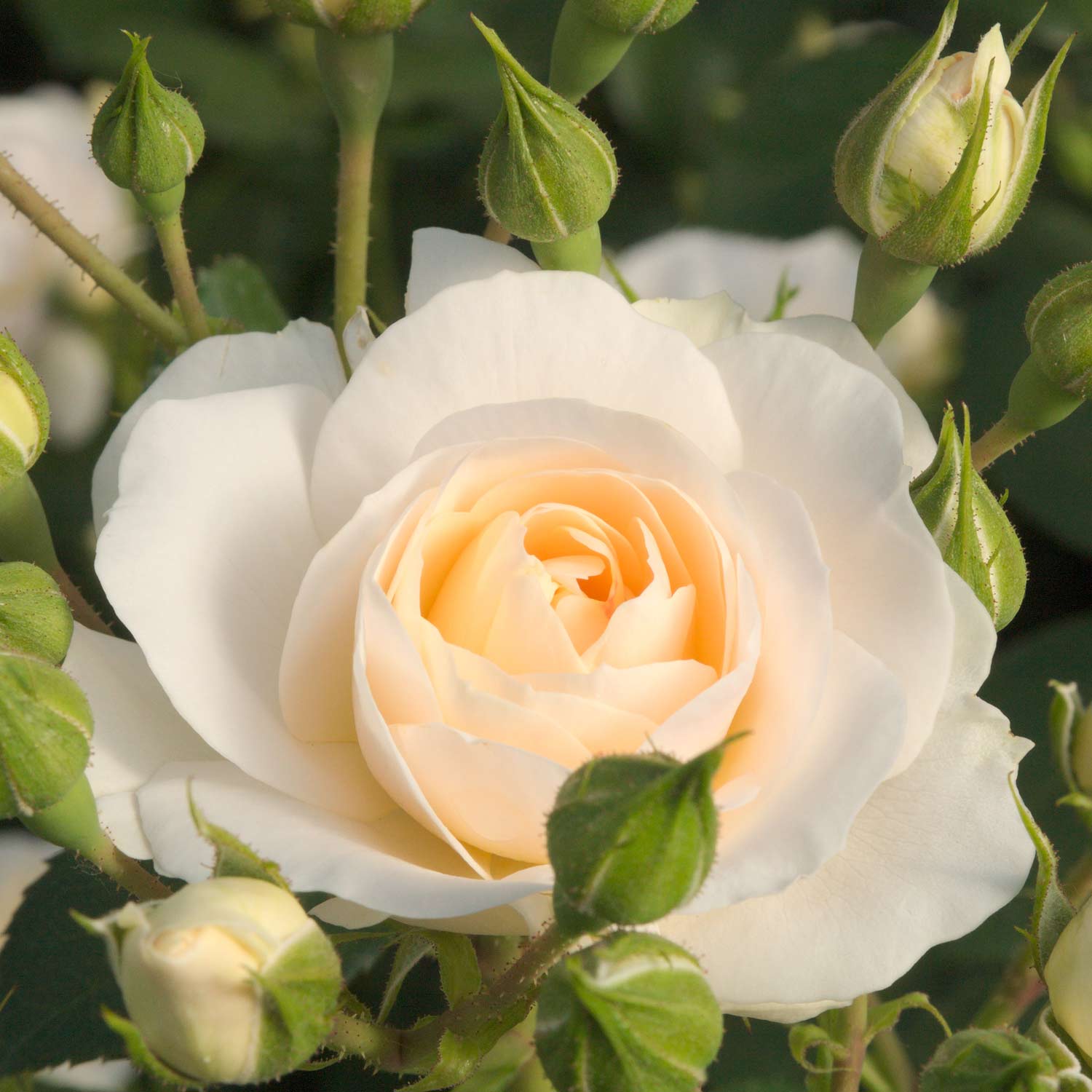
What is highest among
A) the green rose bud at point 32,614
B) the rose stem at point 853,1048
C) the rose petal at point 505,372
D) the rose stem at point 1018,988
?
the rose petal at point 505,372

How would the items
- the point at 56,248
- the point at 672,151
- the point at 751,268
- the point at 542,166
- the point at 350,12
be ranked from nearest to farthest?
the point at 542,166 < the point at 350,12 < the point at 751,268 < the point at 672,151 < the point at 56,248

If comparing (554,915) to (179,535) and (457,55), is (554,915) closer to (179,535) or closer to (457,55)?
(179,535)

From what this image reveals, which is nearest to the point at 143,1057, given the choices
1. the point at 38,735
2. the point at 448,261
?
the point at 38,735

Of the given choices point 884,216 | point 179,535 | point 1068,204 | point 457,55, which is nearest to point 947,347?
point 1068,204

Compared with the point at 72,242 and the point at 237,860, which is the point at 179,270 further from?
the point at 237,860

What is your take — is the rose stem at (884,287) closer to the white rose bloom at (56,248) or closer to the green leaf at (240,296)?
the green leaf at (240,296)

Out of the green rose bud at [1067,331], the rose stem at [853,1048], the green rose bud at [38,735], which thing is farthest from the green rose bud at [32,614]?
the green rose bud at [1067,331]

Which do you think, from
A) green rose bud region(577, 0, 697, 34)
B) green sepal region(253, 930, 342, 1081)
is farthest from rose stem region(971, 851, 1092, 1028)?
green rose bud region(577, 0, 697, 34)
